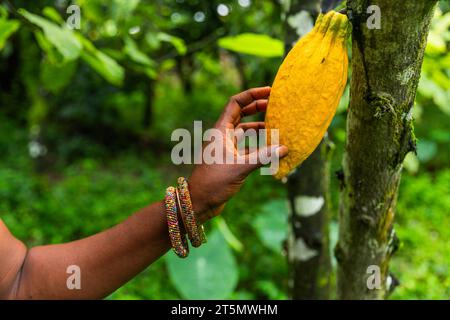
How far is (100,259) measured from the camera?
0.90 m

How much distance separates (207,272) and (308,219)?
3.09 ft

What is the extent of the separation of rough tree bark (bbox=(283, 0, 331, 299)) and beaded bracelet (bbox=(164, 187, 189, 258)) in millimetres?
717

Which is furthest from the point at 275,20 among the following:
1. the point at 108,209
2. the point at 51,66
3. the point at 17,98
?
the point at 17,98

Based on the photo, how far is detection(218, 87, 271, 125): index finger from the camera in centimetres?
88

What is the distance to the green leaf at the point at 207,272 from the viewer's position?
2.19m

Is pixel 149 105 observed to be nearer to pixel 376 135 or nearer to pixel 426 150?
pixel 426 150

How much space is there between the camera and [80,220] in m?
3.47

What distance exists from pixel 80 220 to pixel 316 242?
A: 2.37 meters

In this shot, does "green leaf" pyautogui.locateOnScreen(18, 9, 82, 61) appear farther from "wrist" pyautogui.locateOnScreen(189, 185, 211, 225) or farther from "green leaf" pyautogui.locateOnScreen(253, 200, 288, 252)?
"green leaf" pyautogui.locateOnScreen(253, 200, 288, 252)

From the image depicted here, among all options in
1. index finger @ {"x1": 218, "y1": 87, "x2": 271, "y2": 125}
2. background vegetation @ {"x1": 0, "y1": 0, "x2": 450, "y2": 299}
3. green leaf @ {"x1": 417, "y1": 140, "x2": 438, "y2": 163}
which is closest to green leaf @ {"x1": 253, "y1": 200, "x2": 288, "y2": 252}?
background vegetation @ {"x1": 0, "y1": 0, "x2": 450, "y2": 299}

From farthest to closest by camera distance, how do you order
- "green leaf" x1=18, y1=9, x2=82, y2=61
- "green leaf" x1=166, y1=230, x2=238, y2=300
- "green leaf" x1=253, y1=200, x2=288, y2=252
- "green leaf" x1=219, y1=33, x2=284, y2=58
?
"green leaf" x1=253, y1=200, x2=288, y2=252
"green leaf" x1=166, y1=230, x2=238, y2=300
"green leaf" x1=219, y1=33, x2=284, y2=58
"green leaf" x1=18, y1=9, x2=82, y2=61

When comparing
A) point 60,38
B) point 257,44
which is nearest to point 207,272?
point 257,44

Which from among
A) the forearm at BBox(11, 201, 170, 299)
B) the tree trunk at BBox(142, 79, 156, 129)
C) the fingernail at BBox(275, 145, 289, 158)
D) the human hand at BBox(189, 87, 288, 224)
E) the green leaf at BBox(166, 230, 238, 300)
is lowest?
the green leaf at BBox(166, 230, 238, 300)

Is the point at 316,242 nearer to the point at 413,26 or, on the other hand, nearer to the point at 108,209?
the point at 413,26
